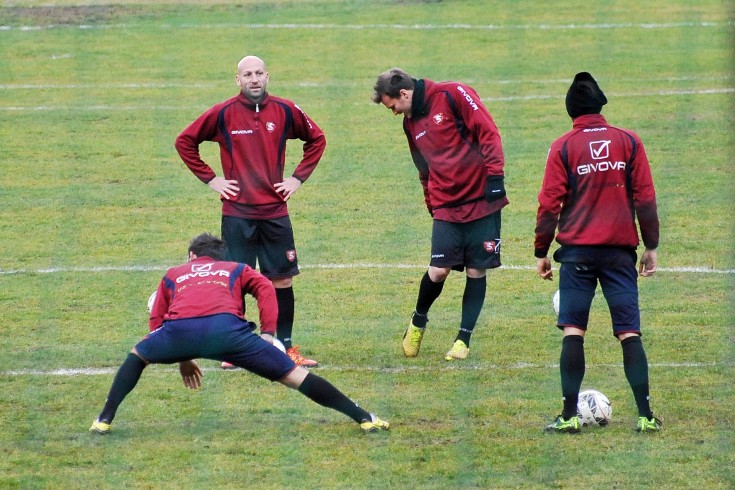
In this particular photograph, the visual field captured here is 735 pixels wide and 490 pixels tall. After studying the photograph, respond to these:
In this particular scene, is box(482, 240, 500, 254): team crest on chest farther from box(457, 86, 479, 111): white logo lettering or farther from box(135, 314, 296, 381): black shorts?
box(135, 314, 296, 381): black shorts

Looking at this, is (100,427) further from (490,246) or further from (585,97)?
(585,97)

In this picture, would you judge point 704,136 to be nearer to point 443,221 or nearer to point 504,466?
point 443,221

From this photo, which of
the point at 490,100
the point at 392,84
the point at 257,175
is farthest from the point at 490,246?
the point at 490,100

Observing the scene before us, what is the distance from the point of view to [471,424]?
849cm

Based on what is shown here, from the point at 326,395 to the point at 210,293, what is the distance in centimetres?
91

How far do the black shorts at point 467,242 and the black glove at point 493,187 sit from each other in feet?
0.85

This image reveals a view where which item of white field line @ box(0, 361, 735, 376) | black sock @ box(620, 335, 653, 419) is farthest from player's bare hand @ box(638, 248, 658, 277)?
white field line @ box(0, 361, 735, 376)

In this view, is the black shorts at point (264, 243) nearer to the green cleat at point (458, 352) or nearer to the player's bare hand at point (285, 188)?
the player's bare hand at point (285, 188)

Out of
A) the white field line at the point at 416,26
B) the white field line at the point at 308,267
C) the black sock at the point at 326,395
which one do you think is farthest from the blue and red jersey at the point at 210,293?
the white field line at the point at 416,26

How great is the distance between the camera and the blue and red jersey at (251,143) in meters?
9.87

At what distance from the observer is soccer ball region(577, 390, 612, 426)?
27.5 ft

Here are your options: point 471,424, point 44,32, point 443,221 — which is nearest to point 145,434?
point 471,424

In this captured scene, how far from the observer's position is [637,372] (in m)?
8.10

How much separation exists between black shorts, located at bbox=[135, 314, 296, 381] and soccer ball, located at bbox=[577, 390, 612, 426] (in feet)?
5.86
